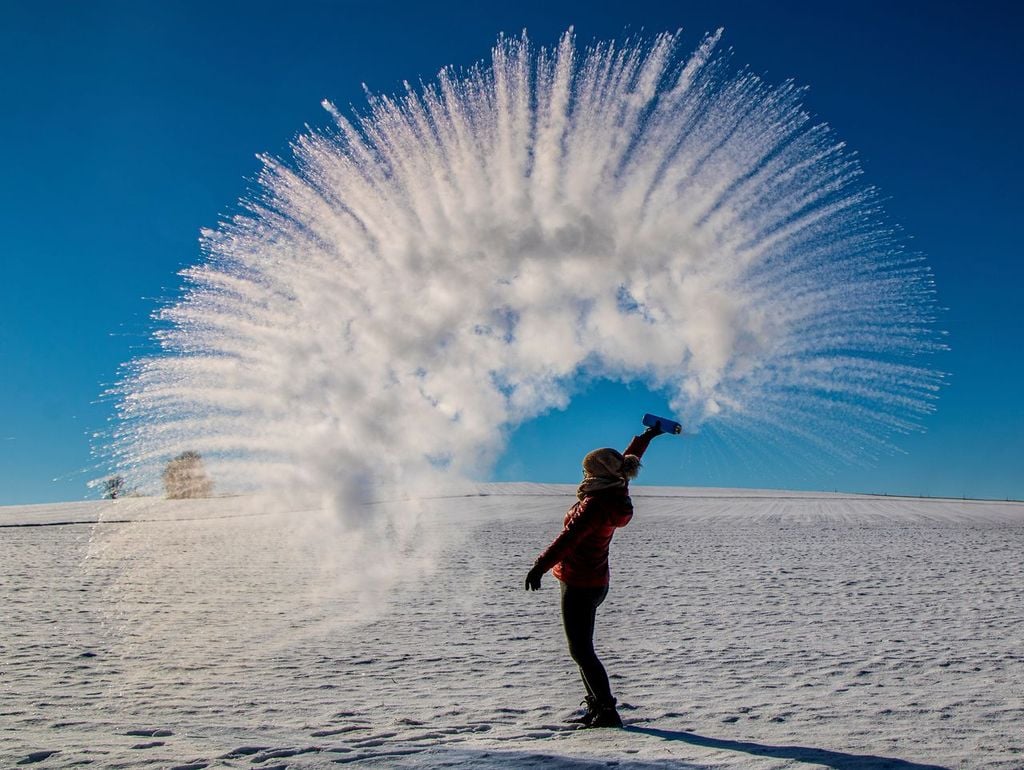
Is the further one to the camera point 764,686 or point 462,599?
point 462,599

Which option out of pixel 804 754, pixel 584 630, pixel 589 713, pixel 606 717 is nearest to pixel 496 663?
pixel 589 713

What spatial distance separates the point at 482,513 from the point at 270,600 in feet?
86.3

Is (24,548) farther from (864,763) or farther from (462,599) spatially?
(864,763)

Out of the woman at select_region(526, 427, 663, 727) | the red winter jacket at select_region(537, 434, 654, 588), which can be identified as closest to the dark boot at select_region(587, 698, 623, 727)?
the woman at select_region(526, 427, 663, 727)

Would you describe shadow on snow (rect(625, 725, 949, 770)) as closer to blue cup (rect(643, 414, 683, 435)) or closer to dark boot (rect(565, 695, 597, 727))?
dark boot (rect(565, 695, 597, 727))

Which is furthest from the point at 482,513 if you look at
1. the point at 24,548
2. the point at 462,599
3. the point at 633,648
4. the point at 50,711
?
the point at 50,711

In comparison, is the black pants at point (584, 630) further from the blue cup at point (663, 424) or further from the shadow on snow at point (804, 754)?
the blue cup at point (663, 424)

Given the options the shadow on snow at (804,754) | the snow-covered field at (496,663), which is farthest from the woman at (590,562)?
the shadow on snow at (804,754)

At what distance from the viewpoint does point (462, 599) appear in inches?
497

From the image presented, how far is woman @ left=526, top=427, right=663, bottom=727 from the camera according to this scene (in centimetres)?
552

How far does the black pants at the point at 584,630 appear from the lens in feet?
18.3

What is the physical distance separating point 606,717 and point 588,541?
1.37 metres

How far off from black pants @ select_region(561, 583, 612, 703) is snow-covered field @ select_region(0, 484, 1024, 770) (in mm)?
362

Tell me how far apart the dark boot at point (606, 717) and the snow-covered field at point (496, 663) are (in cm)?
13
